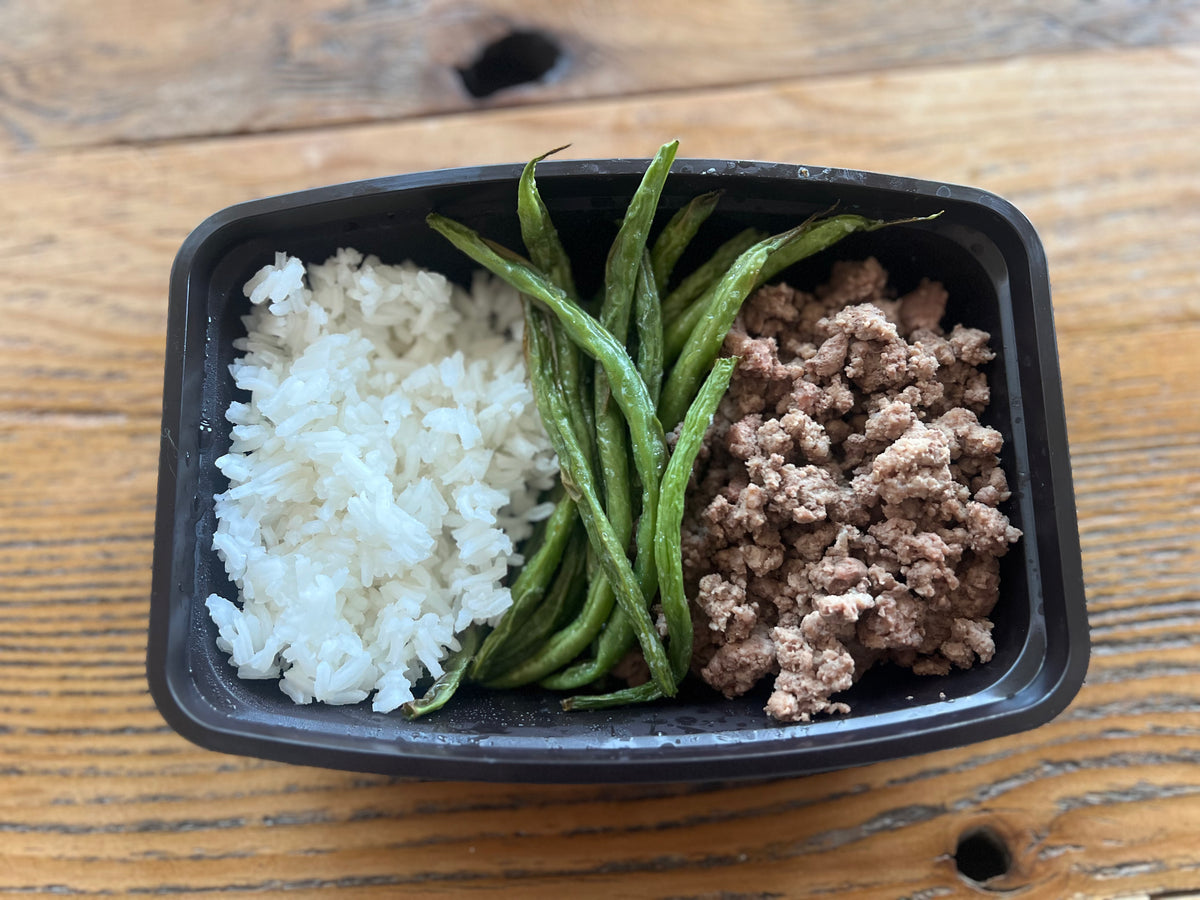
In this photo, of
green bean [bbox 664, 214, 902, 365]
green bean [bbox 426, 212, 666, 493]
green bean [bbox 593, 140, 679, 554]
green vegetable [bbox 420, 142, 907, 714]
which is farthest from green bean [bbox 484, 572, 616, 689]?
green bean [bbox 664, 214, 902, 365]

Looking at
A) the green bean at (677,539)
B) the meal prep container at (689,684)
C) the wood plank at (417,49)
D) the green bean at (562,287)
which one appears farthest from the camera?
the wood plank at (417,49)

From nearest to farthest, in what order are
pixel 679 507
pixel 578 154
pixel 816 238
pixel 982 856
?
pixel 679 507 < pixel 816 238 < pixel 982 856 < pixel 578 154

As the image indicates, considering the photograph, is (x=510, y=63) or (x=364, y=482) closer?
(x=364, y=482)

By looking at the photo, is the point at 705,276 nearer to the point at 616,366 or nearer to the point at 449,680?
the point at 616,366

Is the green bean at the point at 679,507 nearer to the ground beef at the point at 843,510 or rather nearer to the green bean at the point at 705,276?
the ground beef at the point at 843,510

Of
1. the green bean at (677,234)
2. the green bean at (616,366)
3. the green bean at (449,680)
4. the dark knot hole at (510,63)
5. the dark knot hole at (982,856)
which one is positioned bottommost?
the dark knot hole at (982,856)

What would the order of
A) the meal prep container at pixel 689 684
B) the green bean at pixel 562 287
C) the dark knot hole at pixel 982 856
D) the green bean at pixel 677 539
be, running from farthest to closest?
the dark knot hole at pixel 982 856 < the green bean at pixel 562 287 < the green bean at pixel 677 539 < the meal prep container at pixel 689 684

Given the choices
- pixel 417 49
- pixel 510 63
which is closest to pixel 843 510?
pixel 510 63

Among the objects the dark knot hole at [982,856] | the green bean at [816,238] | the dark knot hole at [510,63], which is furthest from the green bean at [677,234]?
the dark knot hole at [982,856]
